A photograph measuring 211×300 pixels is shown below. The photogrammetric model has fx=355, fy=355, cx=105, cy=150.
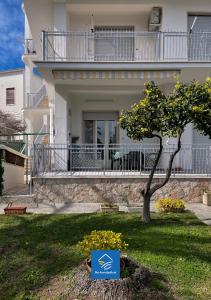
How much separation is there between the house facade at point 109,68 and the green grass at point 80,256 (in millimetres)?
4213

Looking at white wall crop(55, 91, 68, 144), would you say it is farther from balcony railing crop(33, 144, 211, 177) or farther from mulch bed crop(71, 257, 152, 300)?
mulch bed crop(71, 257, 152, 300)

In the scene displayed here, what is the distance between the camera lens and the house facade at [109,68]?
15414 mm

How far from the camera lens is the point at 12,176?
18.8 meters

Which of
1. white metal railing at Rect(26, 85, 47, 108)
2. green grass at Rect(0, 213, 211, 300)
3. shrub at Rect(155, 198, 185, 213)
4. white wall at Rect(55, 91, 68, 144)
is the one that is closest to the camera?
green grass at Rect(0, 213, 211, 300)

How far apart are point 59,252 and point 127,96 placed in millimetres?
13056

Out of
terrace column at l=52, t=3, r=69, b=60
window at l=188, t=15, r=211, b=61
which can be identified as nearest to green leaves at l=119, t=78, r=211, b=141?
terrace column at l=52, t=3, r=69, b=60

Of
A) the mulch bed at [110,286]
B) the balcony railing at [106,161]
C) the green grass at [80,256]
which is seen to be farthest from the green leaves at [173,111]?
the balcony railing at [106,161]

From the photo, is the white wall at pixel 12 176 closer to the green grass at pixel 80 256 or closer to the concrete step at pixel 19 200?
the concrete step at pixel 19 200

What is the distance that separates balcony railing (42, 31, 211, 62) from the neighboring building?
22771 mm

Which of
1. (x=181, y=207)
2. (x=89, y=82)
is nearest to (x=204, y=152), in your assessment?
(x=181, y=207)

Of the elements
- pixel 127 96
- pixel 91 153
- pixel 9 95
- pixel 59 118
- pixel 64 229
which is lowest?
pixel 64 229

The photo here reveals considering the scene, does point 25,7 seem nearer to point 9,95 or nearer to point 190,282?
point 190,282

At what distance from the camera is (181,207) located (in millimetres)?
12359

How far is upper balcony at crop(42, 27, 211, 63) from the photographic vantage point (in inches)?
659
